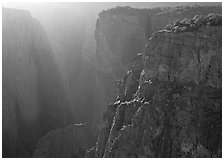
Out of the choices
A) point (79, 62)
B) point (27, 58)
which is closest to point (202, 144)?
point (27, 58)

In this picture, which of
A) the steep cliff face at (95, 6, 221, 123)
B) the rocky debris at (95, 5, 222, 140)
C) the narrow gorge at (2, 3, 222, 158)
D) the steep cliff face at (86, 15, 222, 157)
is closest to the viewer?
the steep cliff face at (86, 15, 222, 157)

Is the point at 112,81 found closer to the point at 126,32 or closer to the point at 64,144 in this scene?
the point at 126,32

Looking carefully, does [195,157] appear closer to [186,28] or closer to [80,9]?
[186,28]

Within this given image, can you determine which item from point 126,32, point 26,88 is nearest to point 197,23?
point 126,32

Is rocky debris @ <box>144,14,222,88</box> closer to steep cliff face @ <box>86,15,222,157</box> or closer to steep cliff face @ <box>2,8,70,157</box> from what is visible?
steep cliff face @ <box>86,15,222,157</box>

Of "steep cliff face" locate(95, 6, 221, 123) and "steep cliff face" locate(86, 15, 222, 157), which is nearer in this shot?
"steep cliff face" locate(86, 15, 222, 157)

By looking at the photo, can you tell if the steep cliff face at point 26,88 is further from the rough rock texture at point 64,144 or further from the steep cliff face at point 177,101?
the steep cliff face at point 177,101

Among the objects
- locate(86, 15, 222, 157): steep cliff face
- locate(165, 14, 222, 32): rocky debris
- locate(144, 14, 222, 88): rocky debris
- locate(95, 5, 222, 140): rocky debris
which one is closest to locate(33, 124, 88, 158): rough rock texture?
locate(95, 5, 222, 140): rocky debris
